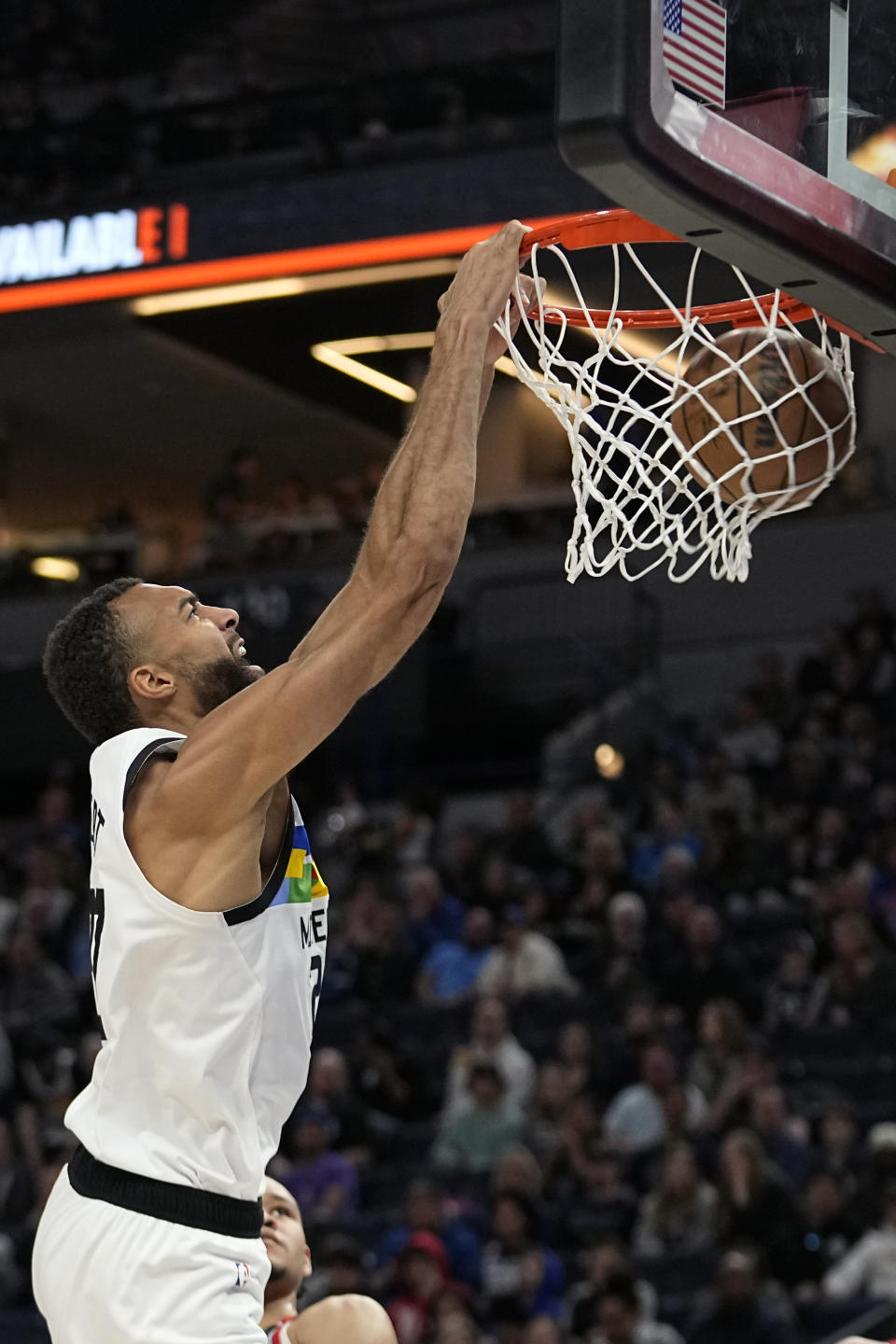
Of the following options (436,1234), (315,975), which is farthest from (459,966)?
(315,975)

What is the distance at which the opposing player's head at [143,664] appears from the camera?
299cm

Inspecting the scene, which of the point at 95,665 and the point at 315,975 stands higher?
the point at 95,665

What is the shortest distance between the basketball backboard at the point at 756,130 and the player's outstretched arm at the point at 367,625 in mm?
389

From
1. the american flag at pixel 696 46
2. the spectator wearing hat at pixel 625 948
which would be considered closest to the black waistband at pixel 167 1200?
the american flag at pixel 696 46

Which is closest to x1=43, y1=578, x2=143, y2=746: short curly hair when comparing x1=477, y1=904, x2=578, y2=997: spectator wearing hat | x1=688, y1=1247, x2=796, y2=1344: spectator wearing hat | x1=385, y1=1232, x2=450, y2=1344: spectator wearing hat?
x1=688, y1=1247, x2=796, y2=1344: spectator wearing hat

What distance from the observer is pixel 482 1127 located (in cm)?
896

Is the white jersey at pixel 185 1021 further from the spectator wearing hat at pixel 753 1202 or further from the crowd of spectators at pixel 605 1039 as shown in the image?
the spectator wearing hat at pixel 753 1202

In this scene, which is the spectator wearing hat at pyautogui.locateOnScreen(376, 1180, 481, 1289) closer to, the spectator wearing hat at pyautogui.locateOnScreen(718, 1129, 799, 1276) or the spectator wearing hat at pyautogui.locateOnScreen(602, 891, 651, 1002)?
the spectator wearing hat at pyautogui.locateOnScreen(718, 1129, 799, 1276)

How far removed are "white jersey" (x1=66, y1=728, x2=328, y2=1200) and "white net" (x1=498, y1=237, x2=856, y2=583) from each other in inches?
31.0

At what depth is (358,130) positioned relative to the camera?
11789mm

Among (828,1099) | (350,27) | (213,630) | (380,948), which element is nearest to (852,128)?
(213,630)

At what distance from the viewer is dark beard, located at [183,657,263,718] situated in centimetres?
299

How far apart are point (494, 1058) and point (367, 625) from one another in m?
6.86

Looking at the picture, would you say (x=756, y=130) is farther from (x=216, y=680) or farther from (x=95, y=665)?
(x=95, y=665)
